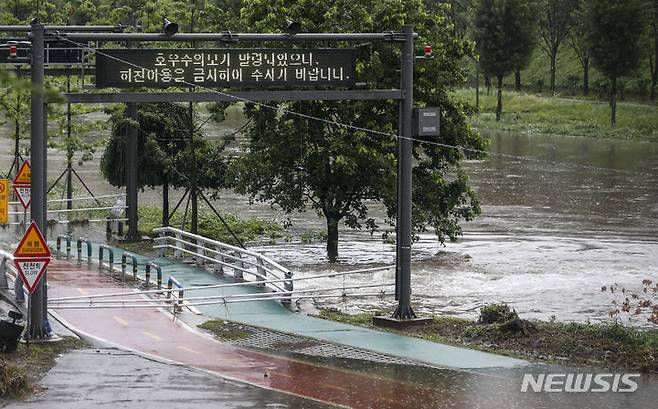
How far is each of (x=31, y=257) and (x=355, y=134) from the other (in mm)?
15270

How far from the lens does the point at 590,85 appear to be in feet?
343

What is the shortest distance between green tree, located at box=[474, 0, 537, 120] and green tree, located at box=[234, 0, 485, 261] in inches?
2427

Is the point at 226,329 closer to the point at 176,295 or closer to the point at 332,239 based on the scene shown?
the point at 176,295

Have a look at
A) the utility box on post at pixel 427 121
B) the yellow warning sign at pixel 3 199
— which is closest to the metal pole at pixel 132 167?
the yellow warning sign at pixel 3 199

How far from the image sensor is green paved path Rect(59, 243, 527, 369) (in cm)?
2083

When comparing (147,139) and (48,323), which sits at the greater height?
(147,139)

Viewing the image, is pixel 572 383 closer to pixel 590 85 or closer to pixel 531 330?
pixel 531 330

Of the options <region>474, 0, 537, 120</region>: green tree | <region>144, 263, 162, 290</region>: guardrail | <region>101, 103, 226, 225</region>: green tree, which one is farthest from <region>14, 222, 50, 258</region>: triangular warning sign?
<region>474, 0, 537, 120</region>: green tree

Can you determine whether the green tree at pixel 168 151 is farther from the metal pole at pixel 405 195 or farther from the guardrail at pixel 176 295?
the metal pole at pixel 405 195

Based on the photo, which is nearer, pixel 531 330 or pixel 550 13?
pixel 531 330

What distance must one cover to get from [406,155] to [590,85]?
83778 millimetres

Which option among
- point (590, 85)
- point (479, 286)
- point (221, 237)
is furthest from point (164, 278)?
point (590, 85)

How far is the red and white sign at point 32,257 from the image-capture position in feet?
67.8

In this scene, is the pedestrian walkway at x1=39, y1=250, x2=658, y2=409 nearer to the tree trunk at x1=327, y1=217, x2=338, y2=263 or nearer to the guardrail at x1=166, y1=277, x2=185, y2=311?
the guardrail at x1=166, y1=277, x2=185, y2=311
